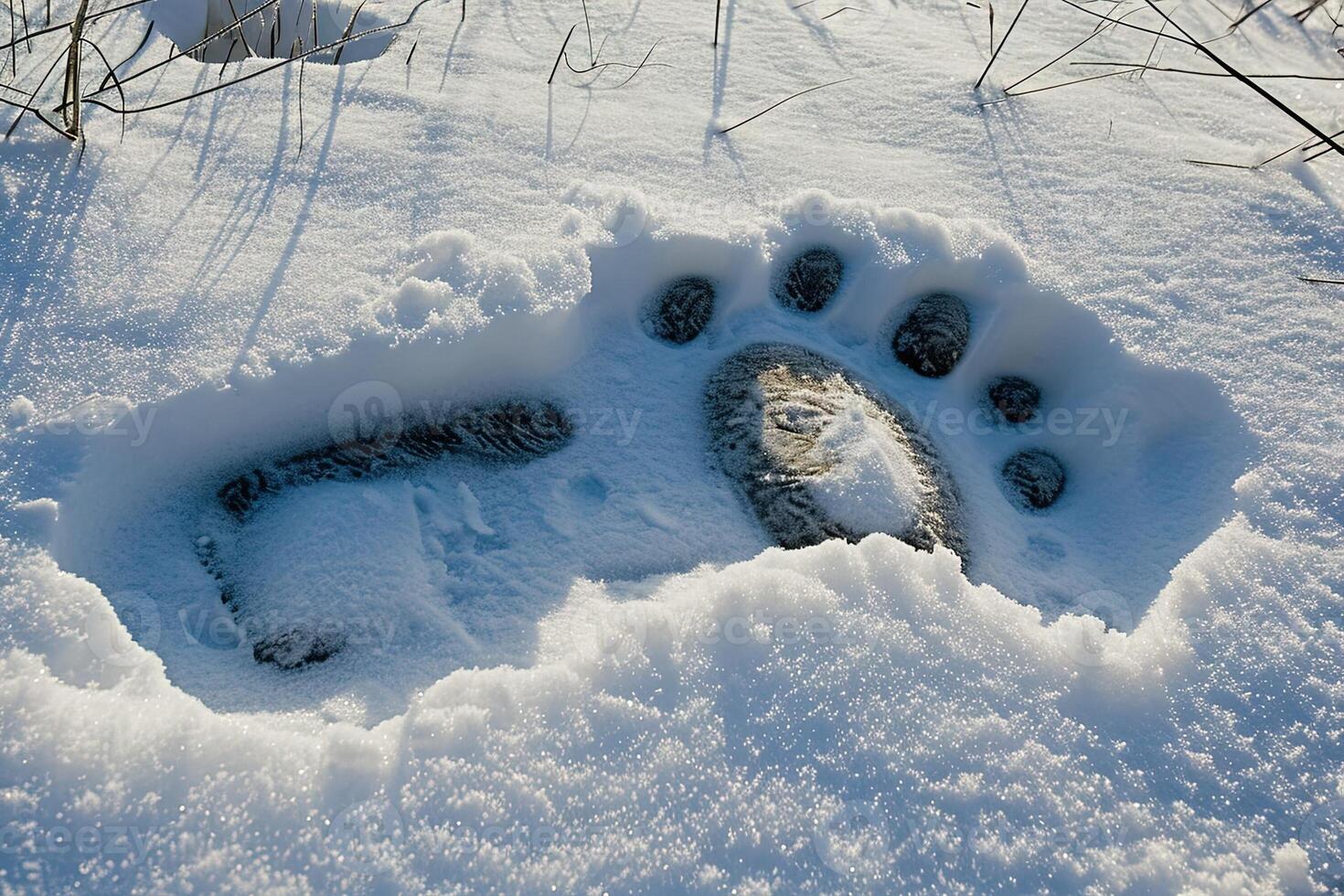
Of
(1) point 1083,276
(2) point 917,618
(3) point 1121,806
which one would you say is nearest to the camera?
(3) point 1121,806

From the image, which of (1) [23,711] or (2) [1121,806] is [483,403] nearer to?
(1) [23,711]

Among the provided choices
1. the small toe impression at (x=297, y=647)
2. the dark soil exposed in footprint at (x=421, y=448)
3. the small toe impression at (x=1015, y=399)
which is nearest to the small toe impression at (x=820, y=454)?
the small toe impression at (x=1015, y=399)

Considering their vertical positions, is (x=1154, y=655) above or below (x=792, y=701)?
above

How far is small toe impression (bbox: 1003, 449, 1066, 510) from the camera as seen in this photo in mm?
2268

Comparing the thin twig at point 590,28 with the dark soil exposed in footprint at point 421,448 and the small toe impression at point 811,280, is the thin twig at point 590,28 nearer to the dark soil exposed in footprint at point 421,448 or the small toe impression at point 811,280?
the small toe impression at point 811,280

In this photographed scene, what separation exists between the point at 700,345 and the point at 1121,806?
1415 mm

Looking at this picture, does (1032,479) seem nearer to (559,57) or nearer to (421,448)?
(421,448)

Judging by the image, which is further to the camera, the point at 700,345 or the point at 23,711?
the point at 700,345

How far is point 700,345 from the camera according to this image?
236 cm

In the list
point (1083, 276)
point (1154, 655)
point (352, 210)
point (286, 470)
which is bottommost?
point (286, 470)

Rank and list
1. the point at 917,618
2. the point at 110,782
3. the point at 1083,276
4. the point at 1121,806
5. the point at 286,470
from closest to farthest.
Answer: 1. the point at 110,782
2. the point at 1121,806
3. the point at 917,618
4. the point at 286,470
5. the point at 1083,276

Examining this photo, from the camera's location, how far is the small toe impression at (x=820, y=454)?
6.65 feet

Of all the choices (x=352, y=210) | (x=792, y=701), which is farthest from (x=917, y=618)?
(x=352, y=210)

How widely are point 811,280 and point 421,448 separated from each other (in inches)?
43.8
